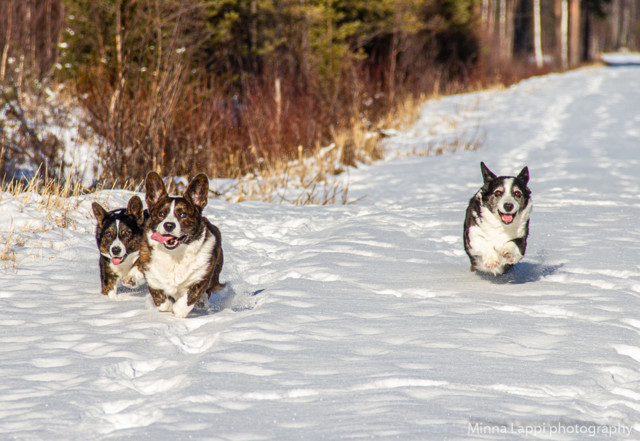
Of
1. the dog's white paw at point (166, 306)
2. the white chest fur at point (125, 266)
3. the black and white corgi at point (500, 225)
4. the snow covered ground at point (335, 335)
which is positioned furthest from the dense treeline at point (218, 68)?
the black and white corgi at point (500, 225)

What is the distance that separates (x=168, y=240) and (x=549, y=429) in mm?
2720

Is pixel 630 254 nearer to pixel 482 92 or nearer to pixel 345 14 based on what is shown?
pixel 345 14

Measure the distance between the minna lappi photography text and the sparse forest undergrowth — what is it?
6254 mm

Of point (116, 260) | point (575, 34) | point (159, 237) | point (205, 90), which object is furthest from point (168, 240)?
point (575, 34)

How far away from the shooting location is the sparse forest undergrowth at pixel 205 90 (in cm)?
921

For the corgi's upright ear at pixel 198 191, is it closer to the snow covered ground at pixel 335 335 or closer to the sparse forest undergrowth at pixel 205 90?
the snow covered ground at pixel 335 335

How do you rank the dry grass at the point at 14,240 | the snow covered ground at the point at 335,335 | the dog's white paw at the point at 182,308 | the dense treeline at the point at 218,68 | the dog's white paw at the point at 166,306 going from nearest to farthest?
the snow covered ground at the point at 335,335
the dog's white paw at the point at 182,308
the dog's white paw at the point at 166,306
the dry grass at the point at 14,240
the dense treeline at the point at 218,68

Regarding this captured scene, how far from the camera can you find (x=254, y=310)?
4.97m

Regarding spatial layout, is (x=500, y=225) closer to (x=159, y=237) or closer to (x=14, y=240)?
(x=159, y=237)

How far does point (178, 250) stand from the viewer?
16.0 feet

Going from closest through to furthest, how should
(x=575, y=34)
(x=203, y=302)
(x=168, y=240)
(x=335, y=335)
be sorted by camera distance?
(x=335, y=335)
(x=168, y=240)
(x=203, y=302)
(x=575, y=34)

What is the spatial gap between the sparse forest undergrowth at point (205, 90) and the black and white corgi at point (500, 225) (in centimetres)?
411

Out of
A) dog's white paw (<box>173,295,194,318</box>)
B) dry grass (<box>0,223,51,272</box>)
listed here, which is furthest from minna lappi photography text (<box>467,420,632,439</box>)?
dry grass (<box>0,223,51,272</box>)

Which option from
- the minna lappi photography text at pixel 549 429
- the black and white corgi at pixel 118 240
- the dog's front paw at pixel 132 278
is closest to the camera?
the minna lappi photography text at pixel 549 429
